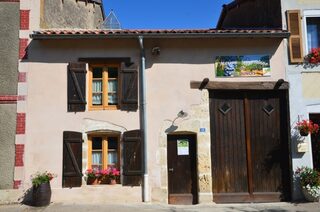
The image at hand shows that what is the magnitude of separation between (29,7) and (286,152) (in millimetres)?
8759

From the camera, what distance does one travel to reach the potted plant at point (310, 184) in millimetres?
10398

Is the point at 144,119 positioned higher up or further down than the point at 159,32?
further down

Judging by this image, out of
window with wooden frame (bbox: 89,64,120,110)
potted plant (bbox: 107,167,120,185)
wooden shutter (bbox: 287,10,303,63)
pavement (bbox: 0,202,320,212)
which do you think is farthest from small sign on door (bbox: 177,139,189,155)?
wooden shutter (bbox: 287,10,303,63)

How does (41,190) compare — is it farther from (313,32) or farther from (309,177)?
(313,32)

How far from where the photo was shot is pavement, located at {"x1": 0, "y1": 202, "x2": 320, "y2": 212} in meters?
9.70

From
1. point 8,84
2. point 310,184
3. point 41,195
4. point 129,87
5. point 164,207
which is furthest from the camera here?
point 129,87

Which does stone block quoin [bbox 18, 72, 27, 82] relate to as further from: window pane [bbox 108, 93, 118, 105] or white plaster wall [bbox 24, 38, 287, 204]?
window pane [bbox 108, 93, 118, 105]

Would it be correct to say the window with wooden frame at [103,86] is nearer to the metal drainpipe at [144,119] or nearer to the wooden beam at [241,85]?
the metal drainpipe at [144,119]

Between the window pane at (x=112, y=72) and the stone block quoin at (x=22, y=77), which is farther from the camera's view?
the window pane at (x=112, y=72)

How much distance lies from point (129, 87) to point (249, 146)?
3.95 m

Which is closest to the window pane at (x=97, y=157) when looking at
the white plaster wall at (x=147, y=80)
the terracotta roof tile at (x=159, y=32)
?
the white plaster wall at (x=147, y=80)

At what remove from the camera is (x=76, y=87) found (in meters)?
10.8

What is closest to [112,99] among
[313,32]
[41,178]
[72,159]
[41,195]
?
[72,159]

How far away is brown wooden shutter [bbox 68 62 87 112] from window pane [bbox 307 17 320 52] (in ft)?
22.8
